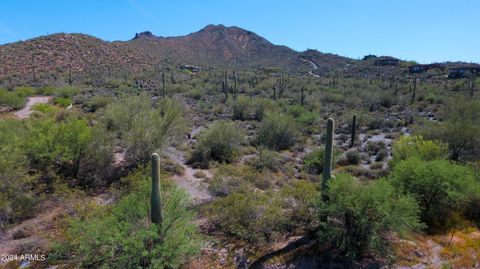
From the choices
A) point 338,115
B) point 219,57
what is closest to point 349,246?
point 338,115

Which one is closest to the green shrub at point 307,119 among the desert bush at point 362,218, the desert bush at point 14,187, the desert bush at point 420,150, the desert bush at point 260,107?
the desert bush at point 260,107

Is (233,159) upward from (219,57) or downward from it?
downward

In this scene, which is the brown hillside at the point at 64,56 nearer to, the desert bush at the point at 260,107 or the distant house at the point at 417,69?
the desert bush at the point at 260,107

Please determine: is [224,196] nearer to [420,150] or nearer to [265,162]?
[265,162]

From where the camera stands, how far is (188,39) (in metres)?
108

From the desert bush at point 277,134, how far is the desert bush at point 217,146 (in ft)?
13.3

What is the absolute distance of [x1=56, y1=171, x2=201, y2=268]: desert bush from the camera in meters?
8.34

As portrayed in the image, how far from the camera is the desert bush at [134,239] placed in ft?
27.4

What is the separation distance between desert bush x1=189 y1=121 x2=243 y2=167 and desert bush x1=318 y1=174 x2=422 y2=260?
9.72 m

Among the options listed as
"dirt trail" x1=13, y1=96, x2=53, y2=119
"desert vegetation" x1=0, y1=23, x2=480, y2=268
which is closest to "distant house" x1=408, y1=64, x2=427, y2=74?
"desert vegetation" x1=0, y1=23, x2=480, y2=268

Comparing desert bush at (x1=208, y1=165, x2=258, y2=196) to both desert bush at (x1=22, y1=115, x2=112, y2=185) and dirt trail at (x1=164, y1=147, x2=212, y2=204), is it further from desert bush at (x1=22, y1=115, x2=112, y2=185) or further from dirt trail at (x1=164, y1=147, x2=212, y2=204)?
desert bush at (x1=22, y1=115, x2=112, y2=185)

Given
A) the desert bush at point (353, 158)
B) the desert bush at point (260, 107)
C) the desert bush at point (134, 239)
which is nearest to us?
the desert bush at point (134, 239)

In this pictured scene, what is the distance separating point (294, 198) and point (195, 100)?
34.5m

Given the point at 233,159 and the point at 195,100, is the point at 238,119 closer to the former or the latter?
the point at 195,100
